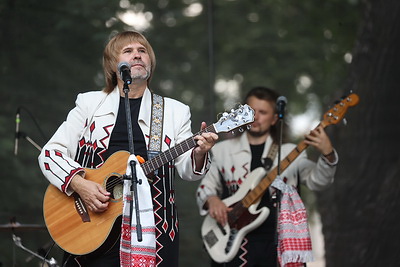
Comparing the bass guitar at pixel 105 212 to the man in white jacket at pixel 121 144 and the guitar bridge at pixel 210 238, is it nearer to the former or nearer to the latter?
the man in white jacket at pixel 121 144

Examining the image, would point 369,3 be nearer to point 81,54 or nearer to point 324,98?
point 324,98

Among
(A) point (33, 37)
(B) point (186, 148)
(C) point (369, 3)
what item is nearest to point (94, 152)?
(B) point (186, 148)

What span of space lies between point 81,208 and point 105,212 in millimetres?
158

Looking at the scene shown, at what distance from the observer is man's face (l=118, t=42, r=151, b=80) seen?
369cm

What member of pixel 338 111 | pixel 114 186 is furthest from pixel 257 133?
pixel 114 186

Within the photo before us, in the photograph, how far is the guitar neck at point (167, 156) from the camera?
353 cm

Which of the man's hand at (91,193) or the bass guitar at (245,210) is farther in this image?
the bass guitar at (245,210)

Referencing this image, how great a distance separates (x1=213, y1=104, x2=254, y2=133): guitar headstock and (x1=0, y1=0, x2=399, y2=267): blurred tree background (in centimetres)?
245

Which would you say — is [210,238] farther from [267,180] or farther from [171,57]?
[171,57]

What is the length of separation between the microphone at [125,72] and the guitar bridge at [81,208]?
2.39 ft

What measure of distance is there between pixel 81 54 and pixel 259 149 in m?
1.97

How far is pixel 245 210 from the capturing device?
4547 millimetres

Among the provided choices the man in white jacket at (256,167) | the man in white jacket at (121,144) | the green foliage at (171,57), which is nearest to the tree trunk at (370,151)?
the green foliage at (171,57)

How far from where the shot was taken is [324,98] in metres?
6.68
